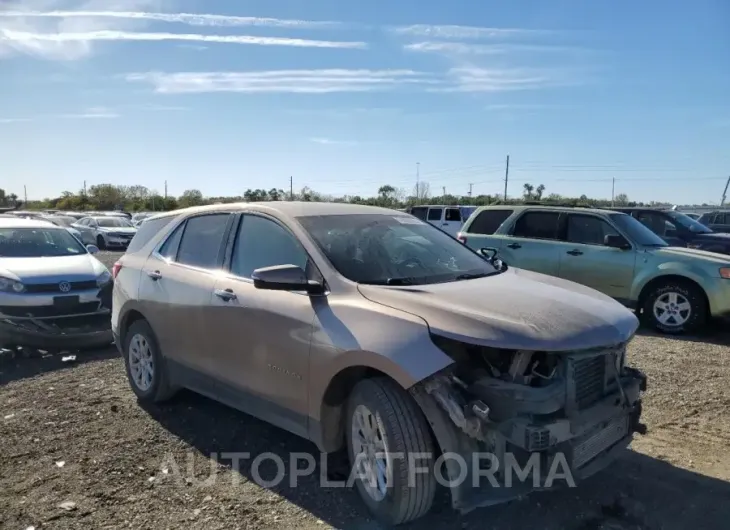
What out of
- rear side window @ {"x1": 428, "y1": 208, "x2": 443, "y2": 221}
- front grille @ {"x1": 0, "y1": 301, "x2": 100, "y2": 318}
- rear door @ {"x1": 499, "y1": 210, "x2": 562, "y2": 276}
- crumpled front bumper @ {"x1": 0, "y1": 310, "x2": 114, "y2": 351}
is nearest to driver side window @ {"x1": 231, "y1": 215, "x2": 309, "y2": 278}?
crumpled front bumper @ {"x1": 0, "y1": 310, "x2": 114, "y2": 351}

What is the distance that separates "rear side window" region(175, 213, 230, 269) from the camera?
182 inches

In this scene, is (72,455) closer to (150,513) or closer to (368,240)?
(150,513)

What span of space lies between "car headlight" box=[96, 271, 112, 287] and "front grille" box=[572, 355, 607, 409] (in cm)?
657

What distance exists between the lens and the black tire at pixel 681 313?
317 inches

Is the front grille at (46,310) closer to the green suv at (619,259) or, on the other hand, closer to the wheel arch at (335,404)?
the wheel arch at (335,404)

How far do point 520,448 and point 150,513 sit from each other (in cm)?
216

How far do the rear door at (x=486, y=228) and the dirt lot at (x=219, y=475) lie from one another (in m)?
4.73

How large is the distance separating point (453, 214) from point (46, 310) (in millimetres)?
16771

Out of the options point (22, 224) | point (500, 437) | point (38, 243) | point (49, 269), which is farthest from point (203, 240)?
point (22, 224)

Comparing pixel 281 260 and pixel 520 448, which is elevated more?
pixel 281 260

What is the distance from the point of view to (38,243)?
28.3ft

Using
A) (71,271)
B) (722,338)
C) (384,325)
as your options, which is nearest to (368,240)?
(384,325)

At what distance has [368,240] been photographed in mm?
4145

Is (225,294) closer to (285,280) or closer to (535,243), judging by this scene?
(285,280)
